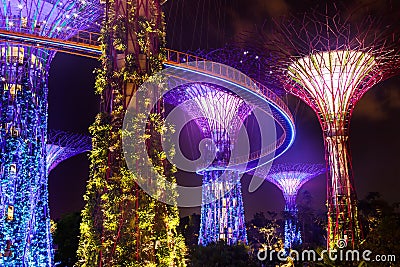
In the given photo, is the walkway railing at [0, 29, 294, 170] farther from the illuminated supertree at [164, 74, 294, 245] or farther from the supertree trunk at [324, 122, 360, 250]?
the supertree trunk at [324, 122, 360, 250]

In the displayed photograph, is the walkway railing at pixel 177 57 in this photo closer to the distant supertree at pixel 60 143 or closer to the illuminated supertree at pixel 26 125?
the illuminated supertree at pixel 26 125

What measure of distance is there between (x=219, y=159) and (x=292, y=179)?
16677 millimetres

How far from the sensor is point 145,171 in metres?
7.31

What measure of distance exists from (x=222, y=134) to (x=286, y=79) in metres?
6.53

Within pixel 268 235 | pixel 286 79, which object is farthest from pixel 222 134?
pixel 268 235

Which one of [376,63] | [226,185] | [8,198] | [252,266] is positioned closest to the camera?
[252,266]

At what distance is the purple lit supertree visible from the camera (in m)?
24.0

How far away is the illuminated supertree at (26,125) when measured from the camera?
14383 mm

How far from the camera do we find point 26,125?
15078 millimetres

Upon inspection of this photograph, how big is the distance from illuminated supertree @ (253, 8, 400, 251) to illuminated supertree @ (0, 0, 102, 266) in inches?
282

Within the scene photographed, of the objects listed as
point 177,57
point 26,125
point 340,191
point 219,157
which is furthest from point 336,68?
point 26,125

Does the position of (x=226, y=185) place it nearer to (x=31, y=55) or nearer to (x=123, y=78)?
(x=31, y=55)

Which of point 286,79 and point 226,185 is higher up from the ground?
point 286,79

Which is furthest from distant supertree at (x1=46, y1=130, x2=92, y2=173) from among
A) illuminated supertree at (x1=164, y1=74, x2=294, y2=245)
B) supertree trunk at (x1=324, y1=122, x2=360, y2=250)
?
supertree trunk at (x1=324, y1=122, x2=360, y2=250)
